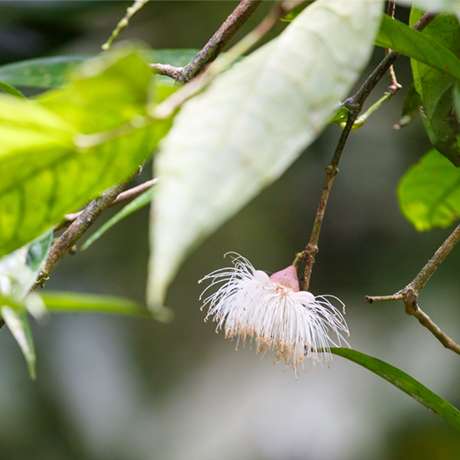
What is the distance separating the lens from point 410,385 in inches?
26.6

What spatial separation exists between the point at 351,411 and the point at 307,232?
2.03 feet

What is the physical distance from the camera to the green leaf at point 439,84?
661 millimetres

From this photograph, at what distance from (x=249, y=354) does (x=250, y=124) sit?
2.61 metres

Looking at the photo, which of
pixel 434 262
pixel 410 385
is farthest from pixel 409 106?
pixel 410 385

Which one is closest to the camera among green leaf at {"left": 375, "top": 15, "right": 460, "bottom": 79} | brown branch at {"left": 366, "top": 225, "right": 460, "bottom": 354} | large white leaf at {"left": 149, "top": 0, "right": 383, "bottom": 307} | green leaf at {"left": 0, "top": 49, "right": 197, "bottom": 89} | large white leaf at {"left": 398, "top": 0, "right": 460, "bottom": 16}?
large white leaf at {"left": 149, "top": 0, "right": 383, "bottom": 307}

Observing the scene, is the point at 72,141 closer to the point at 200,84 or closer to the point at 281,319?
the point at 200,84

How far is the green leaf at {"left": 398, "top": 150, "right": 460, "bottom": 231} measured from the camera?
0.94 m

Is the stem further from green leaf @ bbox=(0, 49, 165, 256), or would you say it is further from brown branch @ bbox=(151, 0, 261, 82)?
green leaf @ bbox=(0, 49, 165, 256)

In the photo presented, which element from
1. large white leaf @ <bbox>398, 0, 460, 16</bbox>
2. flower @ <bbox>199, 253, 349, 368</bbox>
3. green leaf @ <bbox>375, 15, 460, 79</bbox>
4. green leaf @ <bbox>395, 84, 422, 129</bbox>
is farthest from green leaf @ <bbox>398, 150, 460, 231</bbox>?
large white leaf @ <bbox>398, 0, 460, 16</bbox>

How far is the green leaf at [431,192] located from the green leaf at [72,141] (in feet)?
1.81

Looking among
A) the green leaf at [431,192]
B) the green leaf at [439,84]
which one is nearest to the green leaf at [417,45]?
the green leaf at [439,84]

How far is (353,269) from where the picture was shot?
293 cm

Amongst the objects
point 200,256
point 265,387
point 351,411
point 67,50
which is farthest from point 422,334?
point 67,50

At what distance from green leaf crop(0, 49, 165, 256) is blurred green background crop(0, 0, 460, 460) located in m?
2.01
